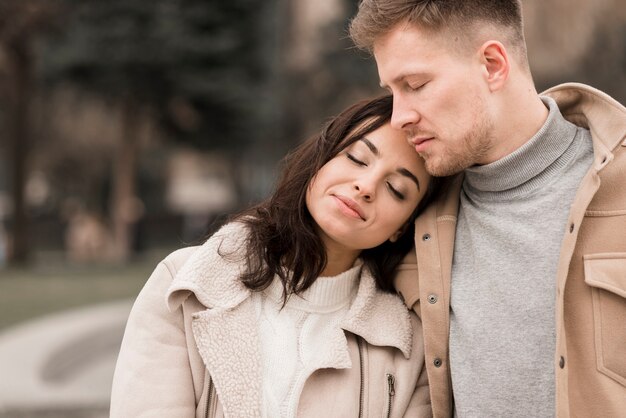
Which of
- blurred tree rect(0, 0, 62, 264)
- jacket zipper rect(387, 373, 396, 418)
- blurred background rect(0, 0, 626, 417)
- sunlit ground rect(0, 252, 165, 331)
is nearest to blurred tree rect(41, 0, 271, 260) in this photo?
blurred background rect(0, 0, 626, 417)

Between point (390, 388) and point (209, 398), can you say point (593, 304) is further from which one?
point (209, 398)

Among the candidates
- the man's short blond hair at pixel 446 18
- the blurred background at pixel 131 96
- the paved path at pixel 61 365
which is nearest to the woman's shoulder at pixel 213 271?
the man's short blond hair at pixel 446 18

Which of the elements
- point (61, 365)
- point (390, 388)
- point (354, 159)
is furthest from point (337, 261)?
point (61, 365)

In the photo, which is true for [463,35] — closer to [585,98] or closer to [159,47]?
[585,98]

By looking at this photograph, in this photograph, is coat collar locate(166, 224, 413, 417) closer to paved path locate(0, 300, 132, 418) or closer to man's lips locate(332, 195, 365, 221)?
man's lips locate(332, 195, 365, 221)

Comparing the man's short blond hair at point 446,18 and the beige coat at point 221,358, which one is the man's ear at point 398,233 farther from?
the man's short blond hair at point 446,18

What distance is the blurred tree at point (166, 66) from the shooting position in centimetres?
2009

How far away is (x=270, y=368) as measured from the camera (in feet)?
9.21

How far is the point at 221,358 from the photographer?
8.94 ft

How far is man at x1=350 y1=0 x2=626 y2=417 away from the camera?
8.58 feet

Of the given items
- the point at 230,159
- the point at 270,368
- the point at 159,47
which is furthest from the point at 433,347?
the point at 230,159

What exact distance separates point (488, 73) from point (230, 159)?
2485cm

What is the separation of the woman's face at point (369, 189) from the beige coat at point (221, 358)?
0.27 meters

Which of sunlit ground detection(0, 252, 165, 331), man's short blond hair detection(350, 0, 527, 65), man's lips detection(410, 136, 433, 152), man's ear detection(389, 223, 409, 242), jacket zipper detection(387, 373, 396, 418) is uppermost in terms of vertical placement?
sunlit ground detection(0, 252, 165, 331)
